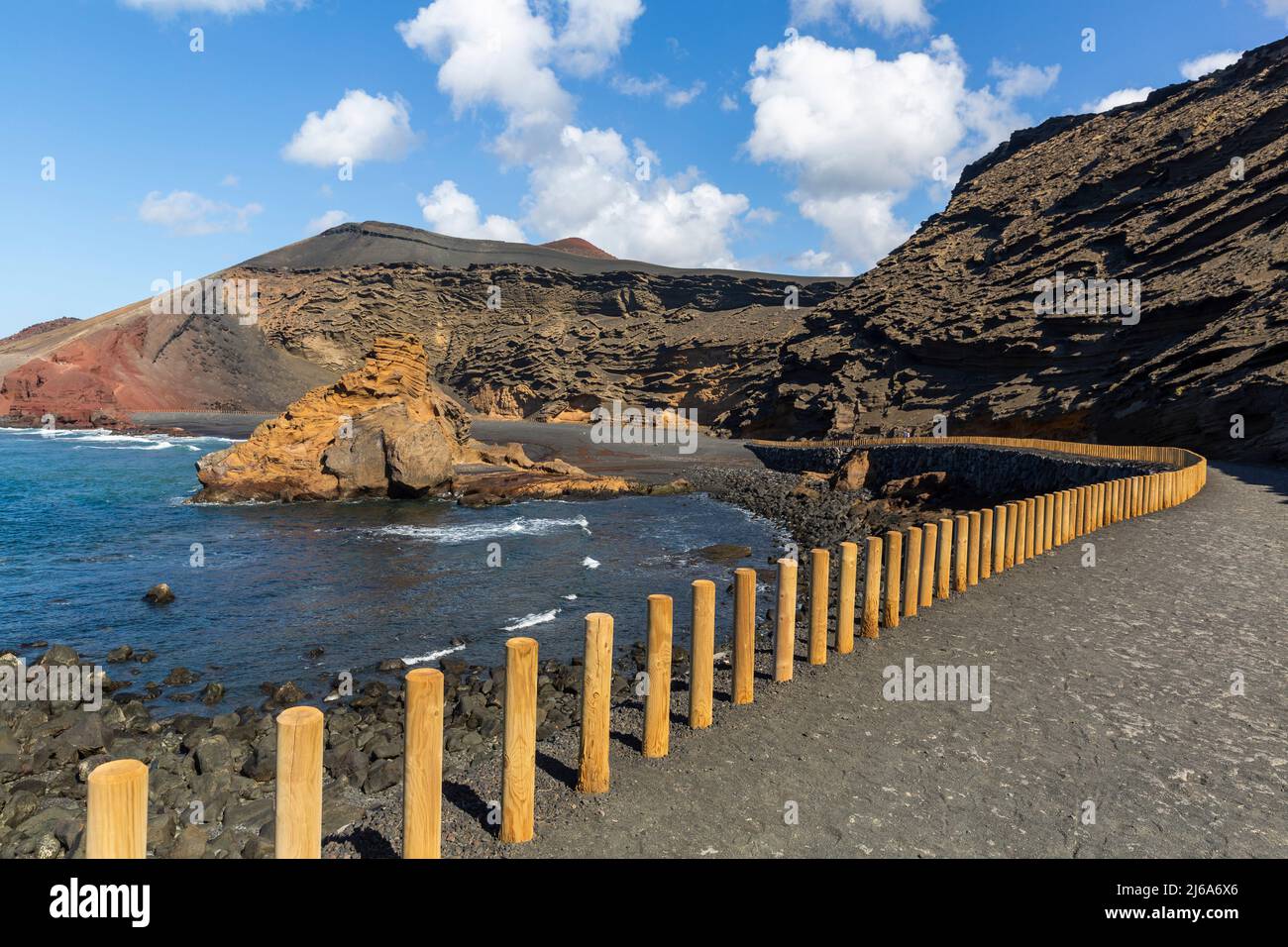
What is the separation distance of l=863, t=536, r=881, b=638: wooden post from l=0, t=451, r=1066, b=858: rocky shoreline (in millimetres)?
1390

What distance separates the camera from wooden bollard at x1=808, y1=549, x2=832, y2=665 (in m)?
6.92

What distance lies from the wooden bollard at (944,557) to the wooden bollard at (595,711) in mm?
5328

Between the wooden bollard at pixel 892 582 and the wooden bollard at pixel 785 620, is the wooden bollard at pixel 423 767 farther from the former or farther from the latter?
the wooden bollard at pixel 892 582

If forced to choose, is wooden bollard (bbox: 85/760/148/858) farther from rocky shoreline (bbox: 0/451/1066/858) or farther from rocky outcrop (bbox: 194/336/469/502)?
rocky outcrop (bbox: 194/336/469/502)

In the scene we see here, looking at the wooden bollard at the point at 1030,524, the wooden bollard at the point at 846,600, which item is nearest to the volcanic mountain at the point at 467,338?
the wooden bollard at the point at 1030,524

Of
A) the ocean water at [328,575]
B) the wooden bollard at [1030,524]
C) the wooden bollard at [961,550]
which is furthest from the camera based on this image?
the ocean water at [328,575]

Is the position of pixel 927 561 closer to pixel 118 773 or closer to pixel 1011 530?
pixel 1011 530

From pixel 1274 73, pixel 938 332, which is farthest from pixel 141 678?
pixel 1274 73

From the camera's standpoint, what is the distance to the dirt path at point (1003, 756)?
4414mm

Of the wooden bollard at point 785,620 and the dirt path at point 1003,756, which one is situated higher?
the wooden bollard at point 785,620

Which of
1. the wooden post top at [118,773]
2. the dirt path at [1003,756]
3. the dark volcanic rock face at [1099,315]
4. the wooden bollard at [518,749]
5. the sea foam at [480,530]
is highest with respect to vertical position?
the dark volcanic rock face at [1099,315]

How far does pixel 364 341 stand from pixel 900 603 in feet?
318

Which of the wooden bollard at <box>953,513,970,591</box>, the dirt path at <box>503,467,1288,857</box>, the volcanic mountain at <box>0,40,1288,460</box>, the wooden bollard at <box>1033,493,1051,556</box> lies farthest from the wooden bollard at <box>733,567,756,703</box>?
the volcanic mountain at <box>0,40,1288,460</box>

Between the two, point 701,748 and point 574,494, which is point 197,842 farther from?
point 574,494
